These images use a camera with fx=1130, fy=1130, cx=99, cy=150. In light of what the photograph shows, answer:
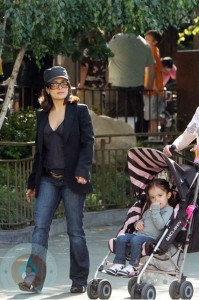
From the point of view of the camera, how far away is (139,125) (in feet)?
59.6

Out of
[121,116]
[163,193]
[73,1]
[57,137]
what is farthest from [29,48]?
[121,116]

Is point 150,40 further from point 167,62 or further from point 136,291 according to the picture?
point 136,291

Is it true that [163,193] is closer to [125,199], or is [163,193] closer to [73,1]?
[73,1]

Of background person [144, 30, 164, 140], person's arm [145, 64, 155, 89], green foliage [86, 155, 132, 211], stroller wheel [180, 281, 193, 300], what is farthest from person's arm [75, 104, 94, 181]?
person's arm [145, 64, 155, 89]

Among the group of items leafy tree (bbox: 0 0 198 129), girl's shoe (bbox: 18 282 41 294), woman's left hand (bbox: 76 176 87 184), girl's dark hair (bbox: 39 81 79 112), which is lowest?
girl's shoe (bbox: 18 282 41 294)

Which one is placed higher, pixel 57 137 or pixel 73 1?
pixel 73 1

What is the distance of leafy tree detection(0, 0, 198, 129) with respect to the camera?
452 inches

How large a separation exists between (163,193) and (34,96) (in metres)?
7.90

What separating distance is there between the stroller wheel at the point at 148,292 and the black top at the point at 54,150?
1330mm

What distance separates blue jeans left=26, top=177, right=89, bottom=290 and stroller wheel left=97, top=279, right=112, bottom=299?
62 centimetres

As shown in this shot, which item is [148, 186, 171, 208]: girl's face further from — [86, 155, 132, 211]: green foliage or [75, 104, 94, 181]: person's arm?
[86, 155, 132, 211]: green foliage

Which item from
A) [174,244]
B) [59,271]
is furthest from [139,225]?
[59,271]

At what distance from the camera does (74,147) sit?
9.51 metres

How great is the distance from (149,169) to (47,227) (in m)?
1.02
